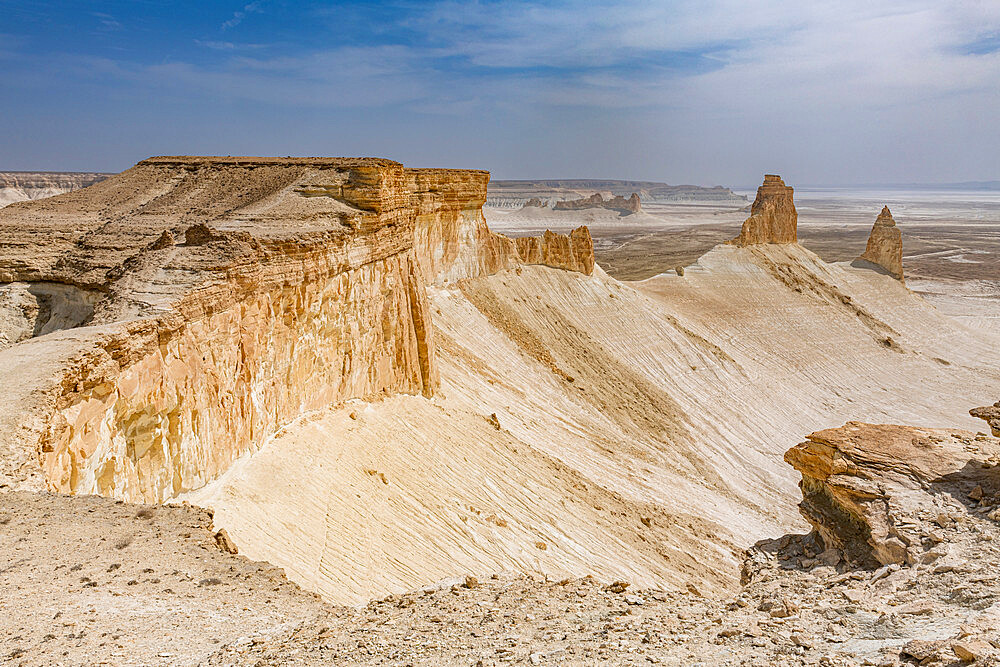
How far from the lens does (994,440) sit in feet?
36.4

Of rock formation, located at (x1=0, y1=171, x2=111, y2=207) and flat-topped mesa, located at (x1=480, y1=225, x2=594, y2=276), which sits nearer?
flat-topped mesa, located at (x1=480, y1=225, x2=594, y2=276)

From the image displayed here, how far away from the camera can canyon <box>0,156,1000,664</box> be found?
23.6 feet

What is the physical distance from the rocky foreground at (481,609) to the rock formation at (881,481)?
57 mm

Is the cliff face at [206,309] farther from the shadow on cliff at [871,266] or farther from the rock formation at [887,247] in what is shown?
the rock formation at [887,247]

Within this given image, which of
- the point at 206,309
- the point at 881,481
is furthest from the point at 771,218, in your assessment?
the point at 206,309

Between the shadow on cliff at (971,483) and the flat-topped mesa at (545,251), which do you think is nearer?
the shadow on cliff at (971,483)

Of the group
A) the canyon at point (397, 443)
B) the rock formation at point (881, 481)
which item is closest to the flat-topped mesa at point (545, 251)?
the canyon at point (397, 443)

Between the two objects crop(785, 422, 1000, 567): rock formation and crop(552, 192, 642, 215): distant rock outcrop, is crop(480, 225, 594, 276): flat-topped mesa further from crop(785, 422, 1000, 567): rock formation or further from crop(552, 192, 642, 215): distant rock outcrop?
crop(552, 192, 642, 215): distant rock outcrop

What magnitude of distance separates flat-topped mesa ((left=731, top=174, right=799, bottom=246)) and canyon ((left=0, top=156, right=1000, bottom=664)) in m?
17.8

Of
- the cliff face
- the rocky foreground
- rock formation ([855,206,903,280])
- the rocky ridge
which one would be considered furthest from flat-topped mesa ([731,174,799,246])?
the rocky foreground

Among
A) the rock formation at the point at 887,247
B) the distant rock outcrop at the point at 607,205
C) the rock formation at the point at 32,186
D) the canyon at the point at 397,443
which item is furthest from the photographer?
the distant rock outcrop at the point at 607,205

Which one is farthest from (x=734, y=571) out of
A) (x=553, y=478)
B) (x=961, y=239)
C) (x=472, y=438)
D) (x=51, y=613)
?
(x=961, y=239)

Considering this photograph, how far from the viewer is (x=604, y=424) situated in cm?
2566

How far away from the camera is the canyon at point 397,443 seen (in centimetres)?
720
